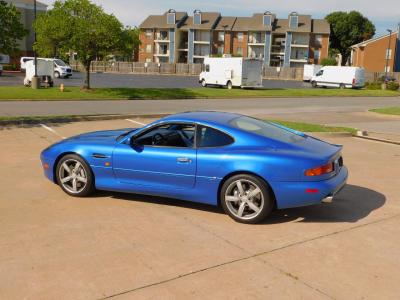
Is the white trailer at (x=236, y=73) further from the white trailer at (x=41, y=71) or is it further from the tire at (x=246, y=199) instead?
the tire at (x=246, y=199)

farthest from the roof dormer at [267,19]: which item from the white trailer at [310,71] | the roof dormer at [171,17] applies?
the white trailer at [310,71]

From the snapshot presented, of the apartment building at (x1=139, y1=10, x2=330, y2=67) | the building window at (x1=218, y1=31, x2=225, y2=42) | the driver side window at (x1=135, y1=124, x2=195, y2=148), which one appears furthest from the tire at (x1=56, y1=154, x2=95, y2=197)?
the building window at (x1=218, y1=31, x2=225, y2=42)

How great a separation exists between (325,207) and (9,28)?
12.3 meters

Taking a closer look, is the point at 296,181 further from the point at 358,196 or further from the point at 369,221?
the point at 358,196

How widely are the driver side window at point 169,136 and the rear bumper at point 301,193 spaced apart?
1.37 metres

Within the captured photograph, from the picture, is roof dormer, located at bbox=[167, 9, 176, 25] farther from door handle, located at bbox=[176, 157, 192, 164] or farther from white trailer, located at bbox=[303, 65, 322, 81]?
door handle, located at bbox=[176, 157, 192, 164]

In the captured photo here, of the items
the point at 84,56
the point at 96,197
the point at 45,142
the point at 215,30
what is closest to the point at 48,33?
the point at 84,56

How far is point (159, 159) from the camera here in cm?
612

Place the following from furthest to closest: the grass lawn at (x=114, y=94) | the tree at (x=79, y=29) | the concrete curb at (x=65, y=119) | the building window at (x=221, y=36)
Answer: the building window at (x=221, y=36), the tree at (x=79, y=29), the grass lawn at (x=114, y=94), the concrete curb at (x=65, y=119)

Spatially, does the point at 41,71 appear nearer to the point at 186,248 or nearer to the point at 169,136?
the point at 169,136

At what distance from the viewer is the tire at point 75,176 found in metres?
6.63

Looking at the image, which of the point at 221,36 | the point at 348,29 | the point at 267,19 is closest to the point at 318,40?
the point at 267,19

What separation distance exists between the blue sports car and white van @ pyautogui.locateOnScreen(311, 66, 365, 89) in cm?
4310

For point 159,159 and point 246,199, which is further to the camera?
point 159,159
